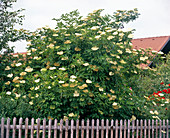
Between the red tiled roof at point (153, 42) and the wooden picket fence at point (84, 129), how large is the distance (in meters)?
8.65

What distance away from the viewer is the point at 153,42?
16.0 metres

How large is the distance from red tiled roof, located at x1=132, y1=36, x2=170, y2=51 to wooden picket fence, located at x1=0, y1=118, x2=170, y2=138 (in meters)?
8.65

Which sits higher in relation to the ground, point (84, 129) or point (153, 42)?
point (153, 42)

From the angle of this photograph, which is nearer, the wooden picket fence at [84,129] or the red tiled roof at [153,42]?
the wooden picket fence at [84,129]

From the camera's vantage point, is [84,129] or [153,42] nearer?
[84,129]

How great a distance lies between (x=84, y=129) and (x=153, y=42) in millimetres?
11866

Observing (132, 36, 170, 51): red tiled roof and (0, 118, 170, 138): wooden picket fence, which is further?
(132, 36, 170, 51): red tiled roof

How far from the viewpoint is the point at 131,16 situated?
8.05m

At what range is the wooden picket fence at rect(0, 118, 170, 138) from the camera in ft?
16.8

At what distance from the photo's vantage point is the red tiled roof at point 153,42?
15.2 meters

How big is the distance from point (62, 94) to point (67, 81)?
1.25 feet

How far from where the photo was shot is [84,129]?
17.7 feet

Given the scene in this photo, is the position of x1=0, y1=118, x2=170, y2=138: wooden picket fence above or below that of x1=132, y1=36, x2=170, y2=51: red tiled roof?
below

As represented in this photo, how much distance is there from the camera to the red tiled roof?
15155mm
